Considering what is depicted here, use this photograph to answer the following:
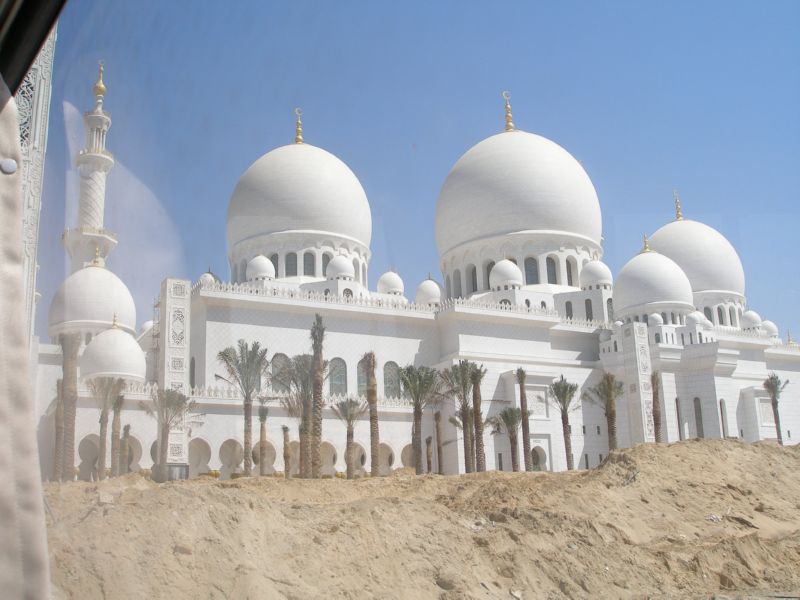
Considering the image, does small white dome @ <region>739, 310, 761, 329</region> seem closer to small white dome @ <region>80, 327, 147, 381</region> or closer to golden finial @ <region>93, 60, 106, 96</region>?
small white dome @ <region>80, 327, 147, 381</region>

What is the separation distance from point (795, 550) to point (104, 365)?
11.7m

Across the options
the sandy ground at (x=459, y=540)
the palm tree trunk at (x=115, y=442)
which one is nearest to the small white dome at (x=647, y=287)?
the sandy ground at (x=459, y=540)

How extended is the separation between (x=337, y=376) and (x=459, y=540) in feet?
65.9

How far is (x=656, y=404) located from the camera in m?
29.5

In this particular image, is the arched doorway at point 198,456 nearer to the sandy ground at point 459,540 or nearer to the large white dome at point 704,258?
the sandy ground at point 459,540

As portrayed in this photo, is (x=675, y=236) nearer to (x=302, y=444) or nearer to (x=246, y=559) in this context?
(x=302, y=444)

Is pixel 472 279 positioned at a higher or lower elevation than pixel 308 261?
higher

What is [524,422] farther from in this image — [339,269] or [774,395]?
[774,395]

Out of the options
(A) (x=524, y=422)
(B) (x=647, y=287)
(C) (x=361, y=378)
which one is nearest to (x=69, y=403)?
(A) (x=524, y=422)

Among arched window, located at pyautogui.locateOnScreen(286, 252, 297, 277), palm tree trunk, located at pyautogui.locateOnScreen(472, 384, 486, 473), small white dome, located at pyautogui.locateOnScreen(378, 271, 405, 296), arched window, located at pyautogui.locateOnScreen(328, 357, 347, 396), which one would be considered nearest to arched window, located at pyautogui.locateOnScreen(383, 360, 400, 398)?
arched window, located at pyautogui.locateOnScreen(328, 357, 347, 396)

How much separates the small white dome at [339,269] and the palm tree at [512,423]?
8.17 metres

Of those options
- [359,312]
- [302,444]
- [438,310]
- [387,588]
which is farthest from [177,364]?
[387,588]

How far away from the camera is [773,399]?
32562mm

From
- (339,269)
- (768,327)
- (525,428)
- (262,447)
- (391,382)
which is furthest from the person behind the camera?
(768,327)
